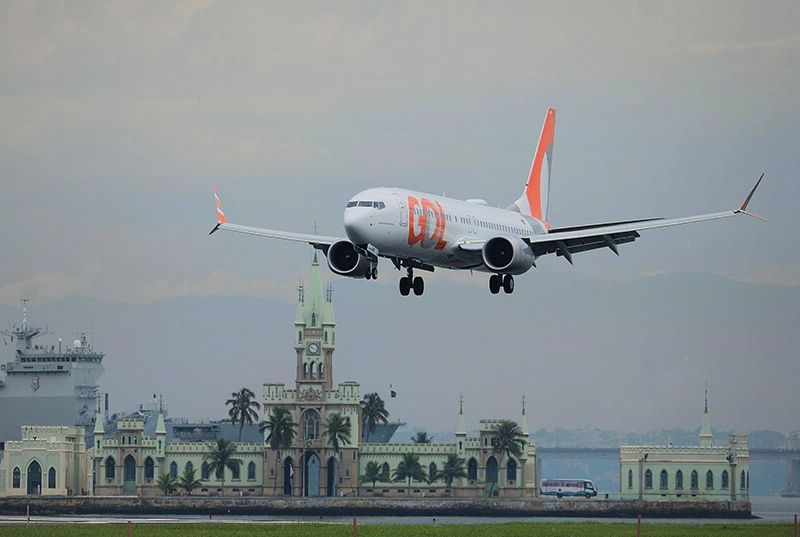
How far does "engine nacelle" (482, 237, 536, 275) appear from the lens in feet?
227

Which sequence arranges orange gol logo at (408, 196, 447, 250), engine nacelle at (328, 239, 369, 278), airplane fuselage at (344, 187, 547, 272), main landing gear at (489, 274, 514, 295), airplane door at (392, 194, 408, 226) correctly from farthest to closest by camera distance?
main landing gear at (489, 274, 514, 295)
engine nacelle at (328, 239, 369, 278)
orange gol logo at (408, 196, 447, 250)
airplane door at (392, 194, 408, 226)
airplane fuselage at (344, 187, 547, 272)

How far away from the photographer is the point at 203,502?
19475 cm

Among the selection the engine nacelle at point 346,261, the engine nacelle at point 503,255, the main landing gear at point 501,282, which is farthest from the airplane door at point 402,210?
the main landing gear at point 501,282

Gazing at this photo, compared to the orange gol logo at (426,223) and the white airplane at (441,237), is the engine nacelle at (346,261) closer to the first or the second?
the white airplane at (441,237)

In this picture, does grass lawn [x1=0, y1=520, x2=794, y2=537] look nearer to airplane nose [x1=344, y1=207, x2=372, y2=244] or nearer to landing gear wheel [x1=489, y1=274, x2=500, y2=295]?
landing gear wheel [x1=489, y1=274, x2=500, y2=295]

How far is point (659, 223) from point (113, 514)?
12888 centimetres

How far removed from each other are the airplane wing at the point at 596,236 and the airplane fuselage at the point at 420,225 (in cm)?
162

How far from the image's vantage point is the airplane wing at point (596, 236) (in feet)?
232

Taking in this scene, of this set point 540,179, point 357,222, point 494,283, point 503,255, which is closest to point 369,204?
point 357,222

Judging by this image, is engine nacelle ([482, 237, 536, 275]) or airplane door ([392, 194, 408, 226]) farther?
engine nacelle ([482, 237, 536, 275])

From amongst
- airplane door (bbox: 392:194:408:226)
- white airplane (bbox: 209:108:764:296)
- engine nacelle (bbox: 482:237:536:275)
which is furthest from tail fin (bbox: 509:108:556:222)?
airplane door (bbox: 392:194:408:226)

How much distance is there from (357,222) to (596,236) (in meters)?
12.5

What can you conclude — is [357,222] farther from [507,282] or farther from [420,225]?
[507,282]

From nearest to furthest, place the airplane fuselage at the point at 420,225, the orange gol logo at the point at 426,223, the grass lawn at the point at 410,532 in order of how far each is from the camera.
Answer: the airplane fuselage at the point at 420,225
the orange gol logo at the point at 426,223
the grass lawn at the point at 410,532
